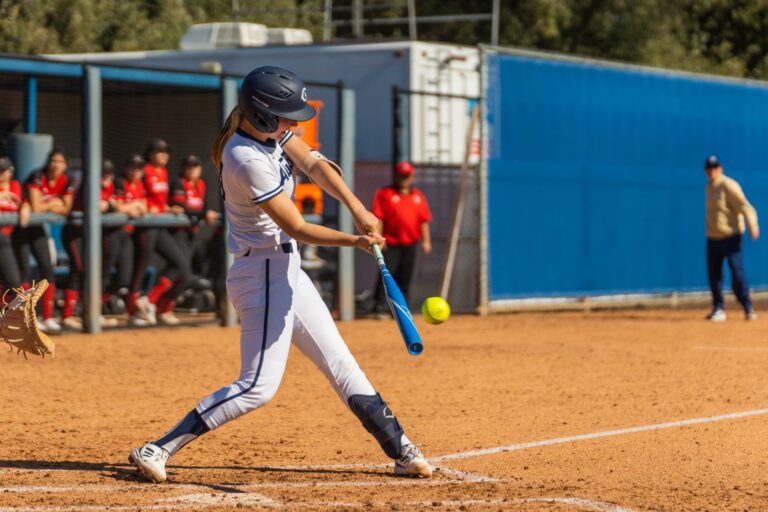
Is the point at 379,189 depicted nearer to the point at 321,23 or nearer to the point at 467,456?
the point at 467,456

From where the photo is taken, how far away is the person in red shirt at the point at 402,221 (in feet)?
59.1

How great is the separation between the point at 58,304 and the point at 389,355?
4.75 metres

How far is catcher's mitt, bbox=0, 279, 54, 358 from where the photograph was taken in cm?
722

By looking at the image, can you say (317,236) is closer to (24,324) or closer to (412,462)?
(412,462)

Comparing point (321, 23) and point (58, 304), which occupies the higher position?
point (321, 23)

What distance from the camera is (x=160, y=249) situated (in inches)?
642

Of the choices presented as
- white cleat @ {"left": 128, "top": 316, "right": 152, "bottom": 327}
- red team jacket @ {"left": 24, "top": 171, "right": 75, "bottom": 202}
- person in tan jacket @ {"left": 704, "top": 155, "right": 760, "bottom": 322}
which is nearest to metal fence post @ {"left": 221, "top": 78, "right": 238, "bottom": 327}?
white cleat @ {"left": 128, "top": 316, "right": 152, "bottom": 327}

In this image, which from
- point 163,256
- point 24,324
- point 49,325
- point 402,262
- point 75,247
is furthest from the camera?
point 402,262

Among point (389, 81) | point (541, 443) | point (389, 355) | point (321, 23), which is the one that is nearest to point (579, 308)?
point (389, 81)

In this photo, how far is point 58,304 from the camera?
16.6 m

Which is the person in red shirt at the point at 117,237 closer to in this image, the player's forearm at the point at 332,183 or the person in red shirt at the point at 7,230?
the person in red shirt at the point at 7,230

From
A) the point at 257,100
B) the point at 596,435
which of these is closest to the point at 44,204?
the point at 596,435

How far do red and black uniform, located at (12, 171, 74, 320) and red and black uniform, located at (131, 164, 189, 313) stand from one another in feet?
4.28

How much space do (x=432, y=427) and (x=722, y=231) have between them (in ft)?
33.7
